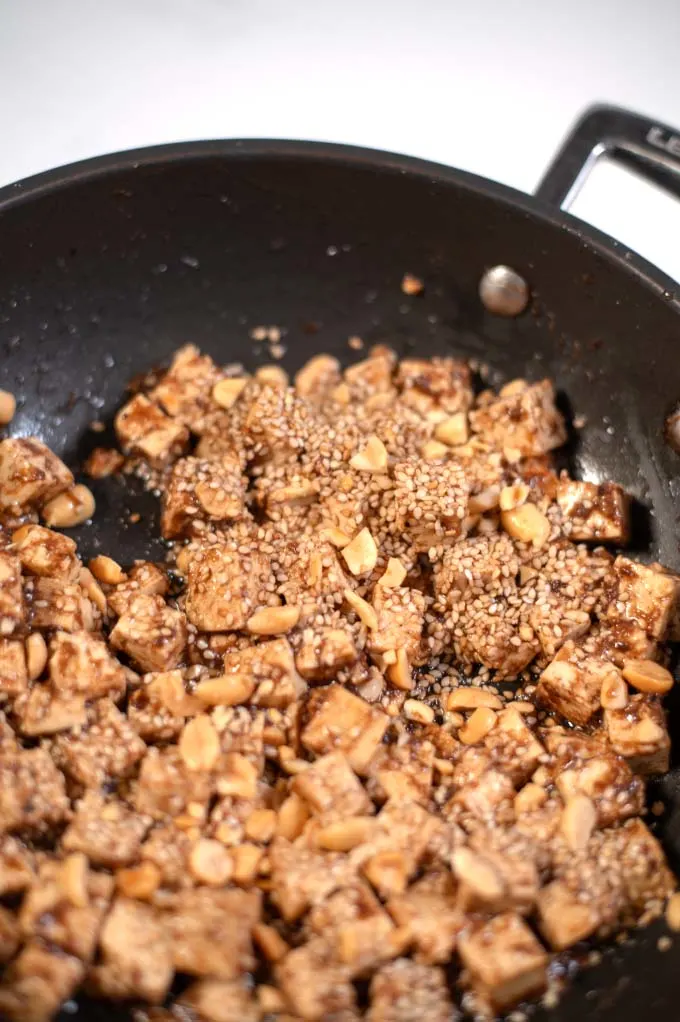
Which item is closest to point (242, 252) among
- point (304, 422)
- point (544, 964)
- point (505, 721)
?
point (304, 422)

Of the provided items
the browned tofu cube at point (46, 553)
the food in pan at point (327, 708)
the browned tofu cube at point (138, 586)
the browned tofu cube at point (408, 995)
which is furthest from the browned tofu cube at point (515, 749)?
the browned tofu cube at point (46, 553)

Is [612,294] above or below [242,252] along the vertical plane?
above

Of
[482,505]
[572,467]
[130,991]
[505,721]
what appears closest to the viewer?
[130,991]

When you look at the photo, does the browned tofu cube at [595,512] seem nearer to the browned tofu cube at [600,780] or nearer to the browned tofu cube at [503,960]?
the browned tofu cube at [600,780]

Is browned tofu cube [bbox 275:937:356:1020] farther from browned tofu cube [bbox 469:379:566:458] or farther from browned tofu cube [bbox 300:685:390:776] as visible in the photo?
browned tofu cube [bbox 469:379:566:458]

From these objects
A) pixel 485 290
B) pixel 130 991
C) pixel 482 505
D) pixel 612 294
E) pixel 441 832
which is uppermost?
pixel 612 294

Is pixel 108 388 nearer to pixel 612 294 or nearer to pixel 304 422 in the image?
pixel 304 422

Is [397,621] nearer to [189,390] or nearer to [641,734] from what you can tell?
[641,734]
